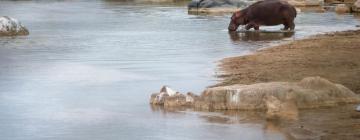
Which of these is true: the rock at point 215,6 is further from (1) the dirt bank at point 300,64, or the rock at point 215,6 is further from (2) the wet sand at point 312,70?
(1) the dirt bank at point 300,64

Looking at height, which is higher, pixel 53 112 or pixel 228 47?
pixel 53 112

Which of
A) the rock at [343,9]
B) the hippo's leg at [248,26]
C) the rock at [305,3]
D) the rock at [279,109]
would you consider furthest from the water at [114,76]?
the rock at [305,3]

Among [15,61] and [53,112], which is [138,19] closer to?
[15,61]

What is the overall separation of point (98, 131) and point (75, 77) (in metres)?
4.70

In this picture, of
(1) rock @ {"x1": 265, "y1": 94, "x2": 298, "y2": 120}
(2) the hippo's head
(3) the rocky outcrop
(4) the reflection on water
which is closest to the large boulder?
(3) the rocky outcrop

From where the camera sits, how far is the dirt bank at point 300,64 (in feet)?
43.5

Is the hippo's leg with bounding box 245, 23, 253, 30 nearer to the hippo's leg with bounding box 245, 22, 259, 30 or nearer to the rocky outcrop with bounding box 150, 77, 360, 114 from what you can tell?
the hippo's leg with bounding box 245, 22, 259, 30

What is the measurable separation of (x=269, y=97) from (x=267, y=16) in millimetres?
14789

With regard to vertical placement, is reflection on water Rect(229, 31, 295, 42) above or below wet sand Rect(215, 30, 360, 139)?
below

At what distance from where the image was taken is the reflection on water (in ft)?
72.8

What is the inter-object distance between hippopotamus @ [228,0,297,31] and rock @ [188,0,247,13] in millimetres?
A: 11482

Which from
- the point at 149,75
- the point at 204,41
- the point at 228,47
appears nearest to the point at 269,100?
the point at 149,75

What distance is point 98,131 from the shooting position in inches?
370

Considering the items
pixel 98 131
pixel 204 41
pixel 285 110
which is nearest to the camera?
pixel 98 131
